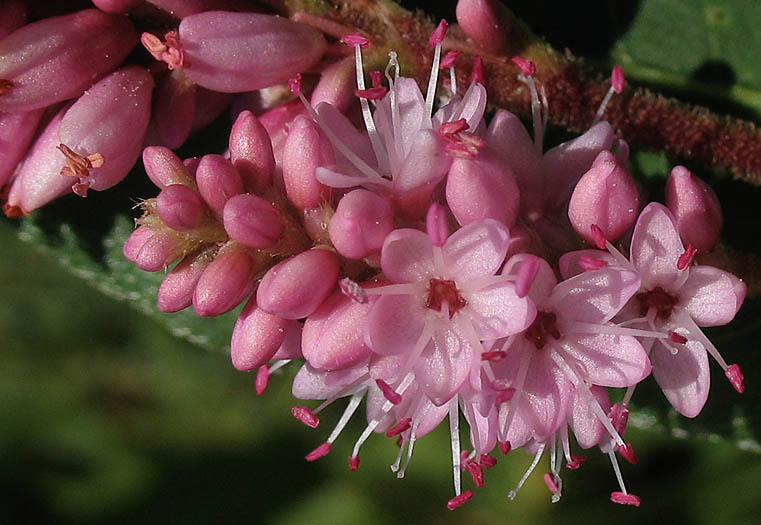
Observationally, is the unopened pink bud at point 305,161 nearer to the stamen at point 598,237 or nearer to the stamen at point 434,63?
the stamen at point 434,63

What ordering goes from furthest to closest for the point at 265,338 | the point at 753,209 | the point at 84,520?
the point at 84,520
the point at 753,209
the point at 265,338

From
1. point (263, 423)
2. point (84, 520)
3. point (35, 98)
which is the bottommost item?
point (84, 520)

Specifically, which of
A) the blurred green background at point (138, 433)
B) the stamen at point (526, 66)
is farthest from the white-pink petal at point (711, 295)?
the blurred green background at point (138, 433)

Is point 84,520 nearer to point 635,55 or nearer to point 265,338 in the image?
point 265,338

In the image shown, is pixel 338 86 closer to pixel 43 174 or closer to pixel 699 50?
pixel 43 174

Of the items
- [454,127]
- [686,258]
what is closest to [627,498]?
[686,258]

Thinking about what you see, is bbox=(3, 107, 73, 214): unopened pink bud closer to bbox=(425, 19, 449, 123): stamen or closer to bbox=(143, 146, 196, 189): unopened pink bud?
bbox=(143, 146, 196, 189): unopened pink bud

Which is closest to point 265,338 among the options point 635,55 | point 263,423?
point 635,55
